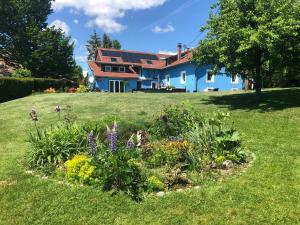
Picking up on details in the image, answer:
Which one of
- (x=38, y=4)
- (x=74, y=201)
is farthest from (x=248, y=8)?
(x=38, y=4)

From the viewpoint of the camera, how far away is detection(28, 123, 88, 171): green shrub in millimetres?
8180

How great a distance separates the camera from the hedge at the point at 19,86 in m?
27.9

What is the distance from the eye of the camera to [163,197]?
6.34 meters

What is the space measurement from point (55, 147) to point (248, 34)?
10.5 meters

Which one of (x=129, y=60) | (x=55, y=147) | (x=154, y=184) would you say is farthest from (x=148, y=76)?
(x=154, y=184)

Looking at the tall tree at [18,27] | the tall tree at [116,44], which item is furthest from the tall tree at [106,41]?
the tall tree at [18,27]

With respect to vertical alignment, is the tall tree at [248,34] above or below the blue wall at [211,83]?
above

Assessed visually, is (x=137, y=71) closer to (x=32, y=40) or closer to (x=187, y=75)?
(x=187, y=75)

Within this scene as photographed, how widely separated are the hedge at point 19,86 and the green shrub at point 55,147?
20.8m

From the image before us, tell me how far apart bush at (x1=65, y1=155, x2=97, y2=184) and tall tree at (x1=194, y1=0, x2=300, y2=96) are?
10.0 m

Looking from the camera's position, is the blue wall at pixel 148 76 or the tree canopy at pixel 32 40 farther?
the blue wall at pixel 148 76

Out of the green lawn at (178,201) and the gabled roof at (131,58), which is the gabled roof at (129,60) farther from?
the green lawn at (178,201)

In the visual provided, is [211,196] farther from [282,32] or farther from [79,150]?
[282,32]

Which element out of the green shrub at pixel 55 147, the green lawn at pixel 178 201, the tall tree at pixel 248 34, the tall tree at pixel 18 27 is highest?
the tall tree at pixel 18 27
